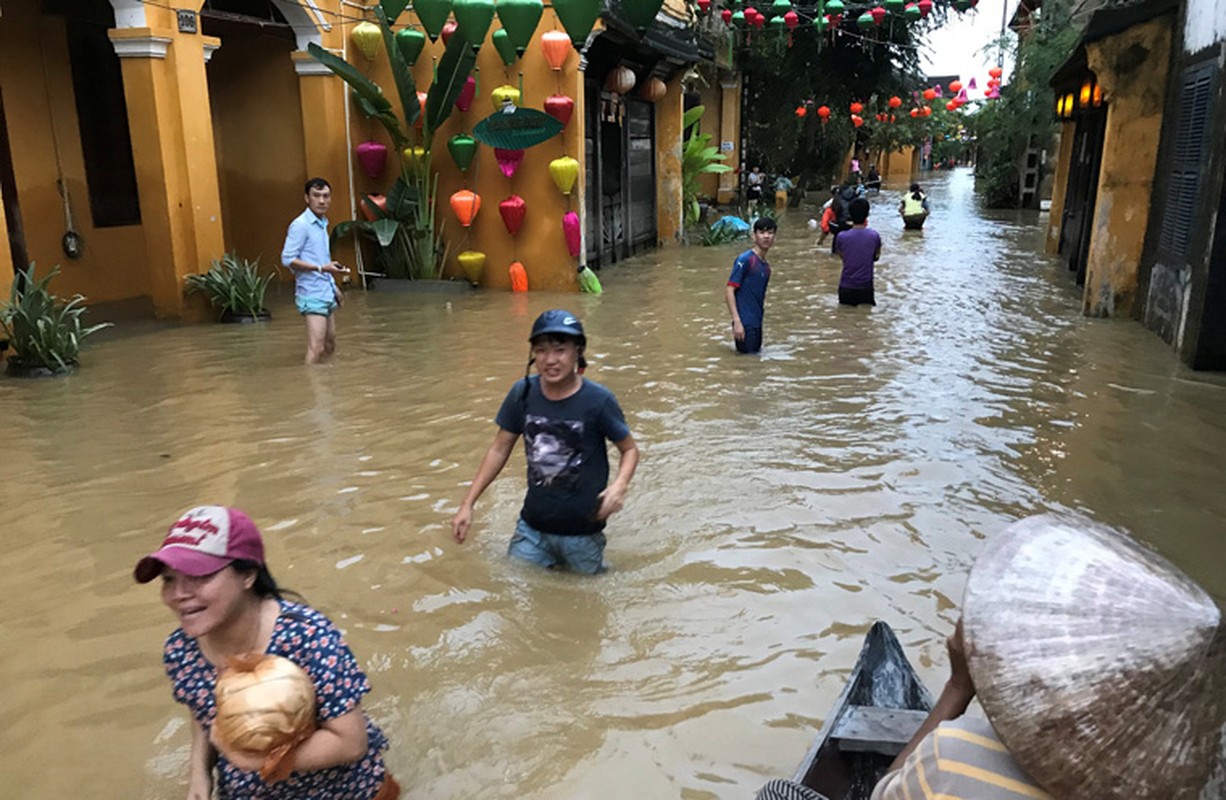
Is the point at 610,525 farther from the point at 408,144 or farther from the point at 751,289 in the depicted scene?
the point at 408,144

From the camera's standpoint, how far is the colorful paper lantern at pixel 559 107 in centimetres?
1266

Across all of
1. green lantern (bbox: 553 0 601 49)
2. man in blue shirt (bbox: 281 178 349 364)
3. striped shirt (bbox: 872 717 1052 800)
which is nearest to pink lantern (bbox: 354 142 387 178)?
green lantern (bbox: 553 0 601 49)

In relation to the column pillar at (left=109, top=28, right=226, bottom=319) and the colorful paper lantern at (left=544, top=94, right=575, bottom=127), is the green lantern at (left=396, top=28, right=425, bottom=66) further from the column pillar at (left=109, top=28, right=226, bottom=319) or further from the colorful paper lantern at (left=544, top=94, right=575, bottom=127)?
the column pillar at (left=109, top=28, right=226, bottom=319)

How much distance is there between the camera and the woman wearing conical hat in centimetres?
143

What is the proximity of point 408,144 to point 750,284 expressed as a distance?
634 centimetres

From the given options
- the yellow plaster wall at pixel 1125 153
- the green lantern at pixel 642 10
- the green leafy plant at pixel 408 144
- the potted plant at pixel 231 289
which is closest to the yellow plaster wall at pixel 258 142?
the green leafy plant at pixel 408 144

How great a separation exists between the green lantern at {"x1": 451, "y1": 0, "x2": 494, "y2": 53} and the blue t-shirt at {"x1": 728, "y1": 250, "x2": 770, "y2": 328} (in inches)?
195

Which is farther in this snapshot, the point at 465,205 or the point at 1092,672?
the point at 465,205

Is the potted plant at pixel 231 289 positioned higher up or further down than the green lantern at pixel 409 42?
further down

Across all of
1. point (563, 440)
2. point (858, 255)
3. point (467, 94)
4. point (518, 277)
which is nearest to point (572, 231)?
point (518, 277)

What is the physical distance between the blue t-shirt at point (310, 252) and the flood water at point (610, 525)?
0.75 metres

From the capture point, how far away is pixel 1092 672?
1443 millimetres

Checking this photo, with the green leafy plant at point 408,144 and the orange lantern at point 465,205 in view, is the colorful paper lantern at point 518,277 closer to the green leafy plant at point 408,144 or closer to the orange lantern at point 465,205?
the orange lantern at point 465,205

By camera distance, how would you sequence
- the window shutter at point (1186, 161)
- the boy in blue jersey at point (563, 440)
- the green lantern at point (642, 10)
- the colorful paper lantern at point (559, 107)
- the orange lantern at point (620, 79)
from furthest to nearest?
the orange lantern at point (620, 79)
the colorful paper lantern at point (559, 107)
the green lantern at point (642, 10)
the window shutter at point (1186, 161)
the boy in blue jersey at point (563, 440)
